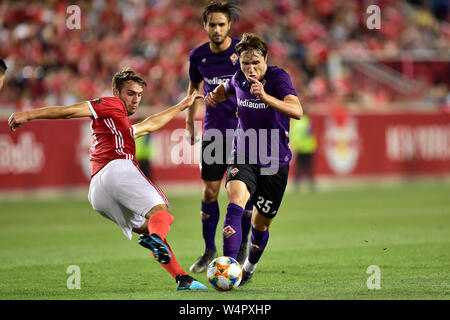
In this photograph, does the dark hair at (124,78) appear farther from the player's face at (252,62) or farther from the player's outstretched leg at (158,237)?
the player's outstretched leg at (158,237)

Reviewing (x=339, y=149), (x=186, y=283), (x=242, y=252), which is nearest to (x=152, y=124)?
(x=186, y=283)

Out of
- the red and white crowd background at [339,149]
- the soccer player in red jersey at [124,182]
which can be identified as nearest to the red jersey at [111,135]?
the soccer player in red jersey at [124,182]

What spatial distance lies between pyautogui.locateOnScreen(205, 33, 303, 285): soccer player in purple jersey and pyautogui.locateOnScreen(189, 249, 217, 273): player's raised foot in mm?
960

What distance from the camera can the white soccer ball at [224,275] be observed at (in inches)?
267

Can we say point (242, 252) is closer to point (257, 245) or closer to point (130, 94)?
point (257, 245)

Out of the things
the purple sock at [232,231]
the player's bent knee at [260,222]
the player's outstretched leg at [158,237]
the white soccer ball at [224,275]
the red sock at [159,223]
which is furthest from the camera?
the player's bent knee at [260,222]

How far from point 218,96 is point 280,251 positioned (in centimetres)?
274

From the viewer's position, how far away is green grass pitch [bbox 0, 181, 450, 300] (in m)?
6.85

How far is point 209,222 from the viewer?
8.81 metres

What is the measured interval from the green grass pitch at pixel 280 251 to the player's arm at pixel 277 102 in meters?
1.56

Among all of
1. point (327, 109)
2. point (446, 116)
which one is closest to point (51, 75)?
point (327, 109)

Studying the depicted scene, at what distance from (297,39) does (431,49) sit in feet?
13.6

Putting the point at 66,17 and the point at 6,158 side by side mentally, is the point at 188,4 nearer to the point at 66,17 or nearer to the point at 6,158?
the point at 66,17

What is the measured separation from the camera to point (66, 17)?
1983 centimetres
